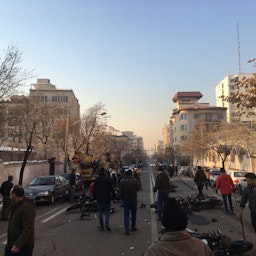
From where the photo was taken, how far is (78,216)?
45.0ft

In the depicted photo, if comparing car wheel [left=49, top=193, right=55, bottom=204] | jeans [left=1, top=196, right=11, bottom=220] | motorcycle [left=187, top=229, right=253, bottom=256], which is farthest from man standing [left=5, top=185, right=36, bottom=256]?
car wheel [left=49, top=193, right=55, bottom=204]

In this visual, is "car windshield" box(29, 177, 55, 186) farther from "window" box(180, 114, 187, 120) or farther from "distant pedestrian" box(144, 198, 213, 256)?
"window" box(180, 114, 187, 120)

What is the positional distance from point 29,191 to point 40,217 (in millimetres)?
4168

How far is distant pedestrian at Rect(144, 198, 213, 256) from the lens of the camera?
274 cm

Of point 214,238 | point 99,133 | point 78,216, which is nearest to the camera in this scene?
point 214,238

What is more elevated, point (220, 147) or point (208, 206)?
point (220, 147)

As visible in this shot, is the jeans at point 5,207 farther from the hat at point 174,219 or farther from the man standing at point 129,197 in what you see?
the hat at point 174,219

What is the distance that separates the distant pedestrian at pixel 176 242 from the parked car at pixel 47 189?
1539cm

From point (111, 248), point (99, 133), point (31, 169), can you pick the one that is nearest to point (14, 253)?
point (111, 248)

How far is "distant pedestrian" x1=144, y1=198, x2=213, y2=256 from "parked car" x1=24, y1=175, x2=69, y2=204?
1539 centimetres

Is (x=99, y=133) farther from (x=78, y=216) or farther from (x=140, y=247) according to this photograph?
(x=140, y=247)

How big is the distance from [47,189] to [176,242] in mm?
16343

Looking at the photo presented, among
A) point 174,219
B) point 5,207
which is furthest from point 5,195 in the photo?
point 174,219

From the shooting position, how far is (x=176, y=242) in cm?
277
